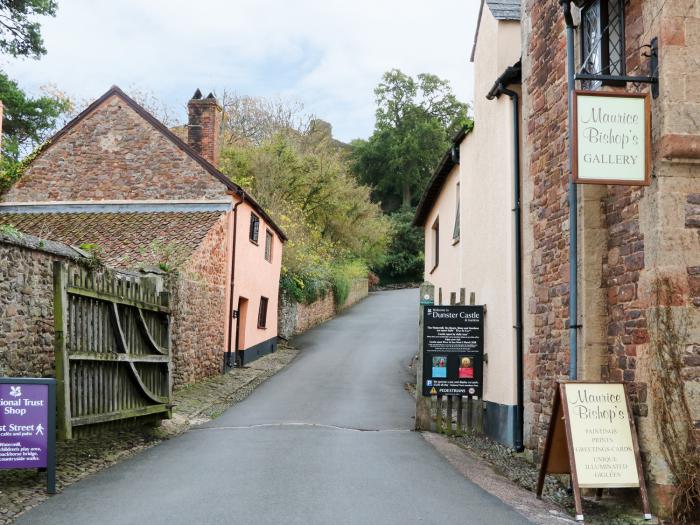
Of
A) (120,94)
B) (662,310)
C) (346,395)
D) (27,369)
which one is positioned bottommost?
(346,395)

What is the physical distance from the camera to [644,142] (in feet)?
22.1

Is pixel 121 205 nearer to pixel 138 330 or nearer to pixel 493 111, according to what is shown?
pixel 138 330

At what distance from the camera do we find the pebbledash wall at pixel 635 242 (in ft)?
21.8

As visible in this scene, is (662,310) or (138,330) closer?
(662,310)

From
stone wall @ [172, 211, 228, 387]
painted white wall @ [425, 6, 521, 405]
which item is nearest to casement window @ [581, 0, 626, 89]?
painted white wall @ [425, 6, 521, 405]

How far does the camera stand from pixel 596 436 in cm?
684

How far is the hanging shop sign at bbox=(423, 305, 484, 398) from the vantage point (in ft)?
41.1

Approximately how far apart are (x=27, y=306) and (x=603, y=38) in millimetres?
8029

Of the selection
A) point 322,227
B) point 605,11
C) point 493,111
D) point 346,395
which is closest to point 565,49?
point 605,11

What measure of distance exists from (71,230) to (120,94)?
4.95 m

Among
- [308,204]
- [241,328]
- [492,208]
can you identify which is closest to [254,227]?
[241,328]

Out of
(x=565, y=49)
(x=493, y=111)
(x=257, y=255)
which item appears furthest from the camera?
(x=257, y=255)

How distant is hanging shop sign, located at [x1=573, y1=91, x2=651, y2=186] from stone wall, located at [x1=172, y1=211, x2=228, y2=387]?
11.9 metres

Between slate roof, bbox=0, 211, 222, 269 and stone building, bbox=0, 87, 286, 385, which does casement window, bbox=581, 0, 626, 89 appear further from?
stone building, bbox=0, 87, 286, 385
